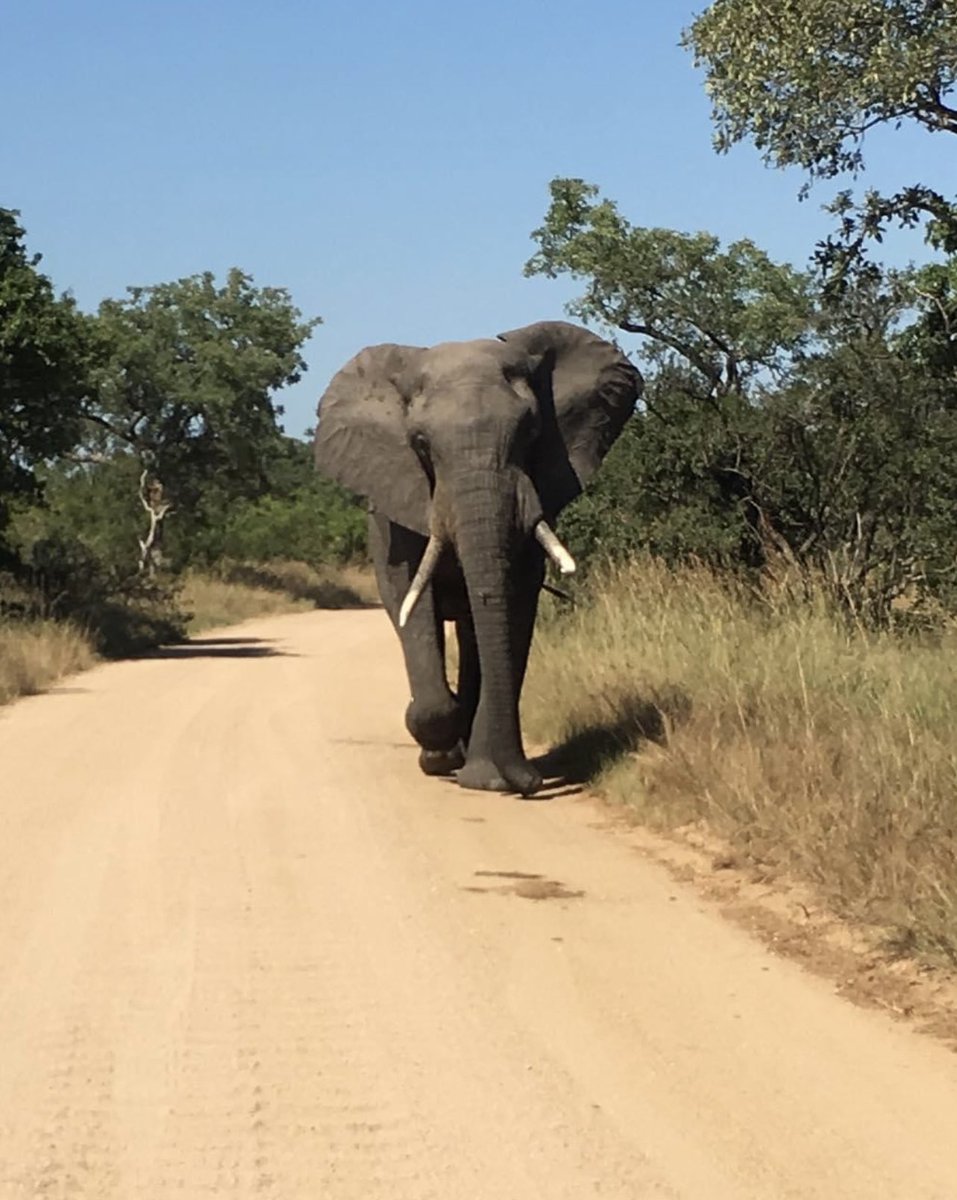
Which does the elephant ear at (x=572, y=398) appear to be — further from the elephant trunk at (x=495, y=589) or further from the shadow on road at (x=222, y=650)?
the shadow on road at (x=222, y=650)

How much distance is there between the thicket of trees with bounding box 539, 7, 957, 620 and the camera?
1321 cm

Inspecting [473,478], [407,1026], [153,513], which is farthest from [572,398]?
[153,513]

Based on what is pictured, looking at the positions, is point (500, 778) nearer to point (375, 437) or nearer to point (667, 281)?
point (375, 437)

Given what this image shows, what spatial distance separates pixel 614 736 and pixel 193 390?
33.8 meters

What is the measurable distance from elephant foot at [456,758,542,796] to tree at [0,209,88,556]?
13.9 m

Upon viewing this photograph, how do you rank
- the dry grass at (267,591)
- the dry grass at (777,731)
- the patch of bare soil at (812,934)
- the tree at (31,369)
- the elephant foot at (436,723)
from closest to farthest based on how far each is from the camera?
the patch of bare soil at (812,934)
the dry grass at (777,731)
the elephant foot at (436,723)
the tree at (31,369)
the dry grass at (267,591)

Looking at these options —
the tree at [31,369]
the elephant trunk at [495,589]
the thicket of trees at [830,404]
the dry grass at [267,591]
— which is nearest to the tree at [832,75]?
the thicket of trees at [830,404]

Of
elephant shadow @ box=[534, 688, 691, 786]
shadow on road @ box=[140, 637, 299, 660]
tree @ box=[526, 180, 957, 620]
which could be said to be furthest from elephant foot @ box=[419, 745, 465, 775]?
shadow on road @ box=[140, 637, 299, 660]

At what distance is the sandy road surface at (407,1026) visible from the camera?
447 centimetres

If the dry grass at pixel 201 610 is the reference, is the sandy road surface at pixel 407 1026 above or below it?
below

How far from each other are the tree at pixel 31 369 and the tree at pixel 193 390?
17730mm

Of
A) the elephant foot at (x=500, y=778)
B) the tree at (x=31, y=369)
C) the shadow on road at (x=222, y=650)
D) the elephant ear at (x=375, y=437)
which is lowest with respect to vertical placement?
the elephant foot at (x=500, y=778)

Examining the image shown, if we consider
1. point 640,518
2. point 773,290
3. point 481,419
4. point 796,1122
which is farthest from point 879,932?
point 773,290

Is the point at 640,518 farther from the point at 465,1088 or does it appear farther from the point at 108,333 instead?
the point at 465,1088
